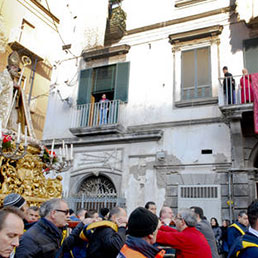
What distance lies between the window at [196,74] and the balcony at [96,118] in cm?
262

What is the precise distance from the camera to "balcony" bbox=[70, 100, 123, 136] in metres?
11.1

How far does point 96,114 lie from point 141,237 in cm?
978

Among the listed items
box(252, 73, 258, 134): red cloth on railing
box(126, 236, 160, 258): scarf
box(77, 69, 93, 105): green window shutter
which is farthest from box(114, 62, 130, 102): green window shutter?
box(126, 236, 160, 258): scarf

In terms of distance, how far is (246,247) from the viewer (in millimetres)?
2398

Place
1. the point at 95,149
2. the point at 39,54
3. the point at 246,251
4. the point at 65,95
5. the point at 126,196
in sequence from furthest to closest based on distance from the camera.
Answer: the point at 39,54 → the point at 65,95 → the point at 95,149 → the point at 126,196 → the point at 246,251

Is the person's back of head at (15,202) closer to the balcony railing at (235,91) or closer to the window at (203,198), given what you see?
the window at (203,198)

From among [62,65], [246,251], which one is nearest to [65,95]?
[62,65]

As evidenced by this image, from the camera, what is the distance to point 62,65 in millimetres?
13703

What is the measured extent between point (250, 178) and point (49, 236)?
24.7 feet

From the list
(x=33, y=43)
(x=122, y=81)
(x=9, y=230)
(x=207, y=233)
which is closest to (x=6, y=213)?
(x=9, y=230)

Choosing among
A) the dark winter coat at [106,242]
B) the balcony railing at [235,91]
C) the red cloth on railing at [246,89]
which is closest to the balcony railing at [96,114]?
the balcony railing at [235,91]

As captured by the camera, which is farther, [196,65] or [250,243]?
[196,65]

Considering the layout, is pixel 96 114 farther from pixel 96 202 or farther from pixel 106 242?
pixel 106 242

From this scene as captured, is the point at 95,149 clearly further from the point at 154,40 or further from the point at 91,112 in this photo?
the point at 154,40
